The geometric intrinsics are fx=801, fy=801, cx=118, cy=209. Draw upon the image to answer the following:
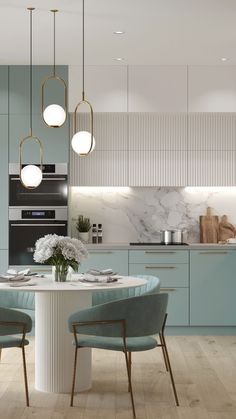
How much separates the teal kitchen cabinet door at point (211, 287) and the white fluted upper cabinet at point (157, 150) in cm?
87

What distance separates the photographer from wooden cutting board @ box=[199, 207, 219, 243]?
8.30 meters

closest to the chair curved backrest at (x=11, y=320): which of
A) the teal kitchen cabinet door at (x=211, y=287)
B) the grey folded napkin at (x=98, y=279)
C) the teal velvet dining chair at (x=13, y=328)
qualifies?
the teal velvet dining chair at (x=13, y=328)

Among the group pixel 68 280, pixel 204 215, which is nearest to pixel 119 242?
pixel 204 215

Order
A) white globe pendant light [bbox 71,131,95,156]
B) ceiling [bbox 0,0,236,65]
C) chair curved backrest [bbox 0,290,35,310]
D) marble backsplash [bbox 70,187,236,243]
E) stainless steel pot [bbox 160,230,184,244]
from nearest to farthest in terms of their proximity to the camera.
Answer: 1. white globe pendant light [bbox 71,131,95,156]
2. ceiling [bbox 0,0,236,65]
3. chair curved backrest [bbox 0,290,35,310]
4. stainless steel pot [bbox 160,230,184,244]
5. marble backsplash [bbox 70,187,236,243]

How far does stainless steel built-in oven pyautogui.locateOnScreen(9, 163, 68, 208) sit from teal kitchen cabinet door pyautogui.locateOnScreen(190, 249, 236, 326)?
1406 mm

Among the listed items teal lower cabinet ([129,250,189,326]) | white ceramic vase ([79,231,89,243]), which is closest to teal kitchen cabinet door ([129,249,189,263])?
teal lower cabinet ([129,250,189,326])

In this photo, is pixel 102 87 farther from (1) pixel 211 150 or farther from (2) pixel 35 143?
(1) pixel 211 150

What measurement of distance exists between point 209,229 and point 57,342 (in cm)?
338

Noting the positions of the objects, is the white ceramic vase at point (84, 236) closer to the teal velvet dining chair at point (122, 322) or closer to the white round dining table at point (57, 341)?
the white round dining table at point (57, 341)

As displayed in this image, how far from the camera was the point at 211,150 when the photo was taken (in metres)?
8.22

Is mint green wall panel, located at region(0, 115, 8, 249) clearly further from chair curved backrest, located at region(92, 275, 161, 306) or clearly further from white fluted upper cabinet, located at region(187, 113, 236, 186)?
chair curved backrest, located at region(92, 275, 161, 306)

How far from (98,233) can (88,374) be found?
3.04 meters

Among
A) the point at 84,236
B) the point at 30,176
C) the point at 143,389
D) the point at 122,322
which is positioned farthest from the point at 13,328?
the point at 84,236

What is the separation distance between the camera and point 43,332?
17.4ft
